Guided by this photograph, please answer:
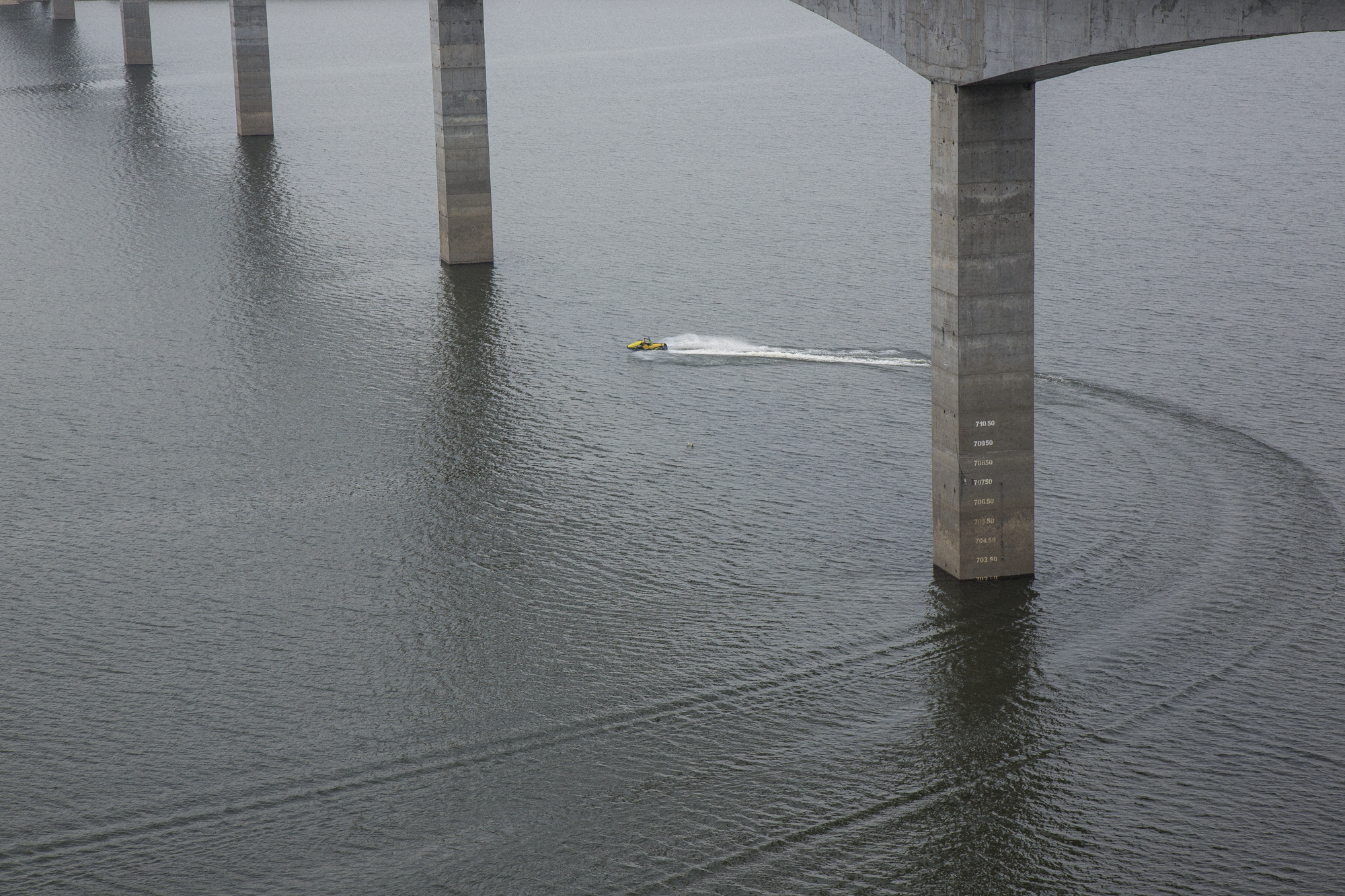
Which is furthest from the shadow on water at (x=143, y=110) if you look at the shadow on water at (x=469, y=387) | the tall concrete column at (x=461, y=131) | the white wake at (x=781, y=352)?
the white wake at (x=781, y=352)

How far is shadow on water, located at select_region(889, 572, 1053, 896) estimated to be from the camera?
793 inches

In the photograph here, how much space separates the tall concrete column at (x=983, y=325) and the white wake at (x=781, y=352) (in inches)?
546

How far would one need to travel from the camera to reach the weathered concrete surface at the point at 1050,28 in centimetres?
1936

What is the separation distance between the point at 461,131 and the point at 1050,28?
3300 centimetres

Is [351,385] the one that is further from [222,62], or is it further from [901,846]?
[222,62]

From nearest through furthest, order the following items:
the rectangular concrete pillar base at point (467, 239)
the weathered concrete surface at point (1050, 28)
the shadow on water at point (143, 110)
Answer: the weathered concrete surface at point (1050, 28) < the rectangular concrete pillar base at point (467, 239) < the shadow on water at point (143, 110)

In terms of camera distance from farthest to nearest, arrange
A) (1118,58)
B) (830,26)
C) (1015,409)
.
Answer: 1. (830,26)
2. (1015,409)
3. (1118,58)

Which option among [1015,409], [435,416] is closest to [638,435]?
[435,416]

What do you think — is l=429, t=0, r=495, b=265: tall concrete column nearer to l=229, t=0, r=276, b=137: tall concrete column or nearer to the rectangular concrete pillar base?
the rectangular concrete pillar base

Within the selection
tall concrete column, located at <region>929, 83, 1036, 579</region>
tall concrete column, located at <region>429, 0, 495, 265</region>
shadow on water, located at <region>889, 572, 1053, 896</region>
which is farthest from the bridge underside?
tall concrete column, located at <region>429, 0, 495, 265</region>

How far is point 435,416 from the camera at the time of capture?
38.6m

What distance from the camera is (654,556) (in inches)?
1172

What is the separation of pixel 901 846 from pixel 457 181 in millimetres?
37707

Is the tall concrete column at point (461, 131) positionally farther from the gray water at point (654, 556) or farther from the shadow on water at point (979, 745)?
the shadow on water at point (979, 745)
